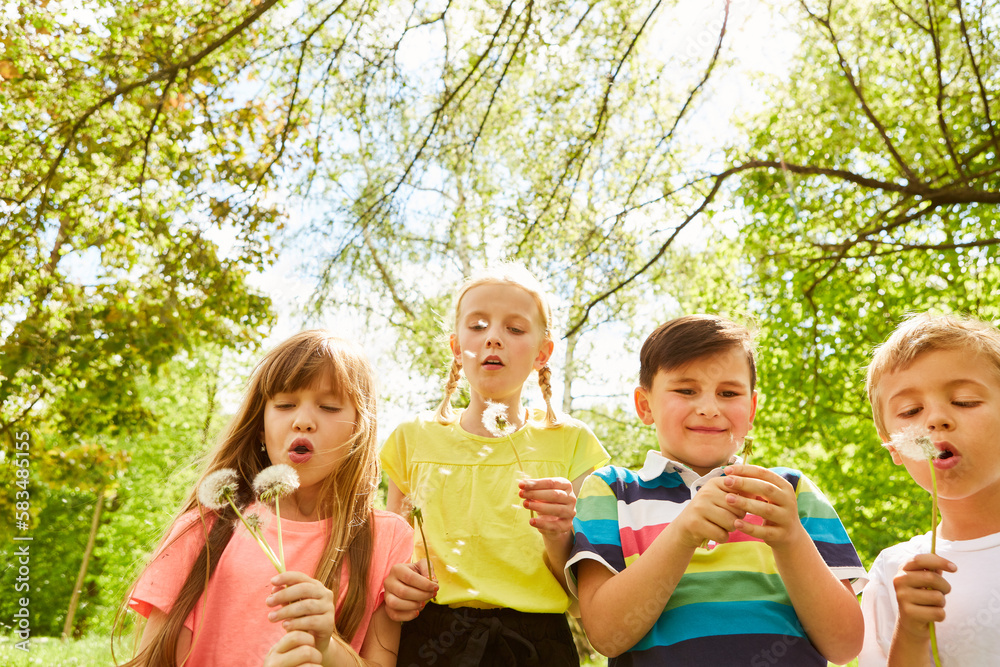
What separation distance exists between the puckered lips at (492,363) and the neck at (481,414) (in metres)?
0.16

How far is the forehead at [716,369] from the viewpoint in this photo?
207cm

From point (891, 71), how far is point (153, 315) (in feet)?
30.7

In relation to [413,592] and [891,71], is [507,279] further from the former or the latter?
[891,71]

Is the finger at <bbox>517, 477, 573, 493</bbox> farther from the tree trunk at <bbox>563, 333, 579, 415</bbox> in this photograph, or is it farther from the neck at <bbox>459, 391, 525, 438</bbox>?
the tree trunk at <bbox>563, 333, 579, 415</bbox>

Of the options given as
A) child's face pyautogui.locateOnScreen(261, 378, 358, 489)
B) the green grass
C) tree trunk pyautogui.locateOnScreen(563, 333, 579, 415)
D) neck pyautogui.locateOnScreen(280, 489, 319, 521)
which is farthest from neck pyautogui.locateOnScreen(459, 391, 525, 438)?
tree trunk pyautogui.locateOnScreen(563, 333, 579, 415)

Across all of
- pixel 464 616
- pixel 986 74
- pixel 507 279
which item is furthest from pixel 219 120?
pixel 986 74

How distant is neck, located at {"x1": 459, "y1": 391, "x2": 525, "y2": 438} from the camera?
2.65 m

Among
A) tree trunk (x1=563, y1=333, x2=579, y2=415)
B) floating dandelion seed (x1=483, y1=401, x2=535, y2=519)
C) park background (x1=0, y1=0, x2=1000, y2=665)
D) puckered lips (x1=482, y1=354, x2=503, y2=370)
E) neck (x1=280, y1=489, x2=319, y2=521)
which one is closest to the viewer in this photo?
neck (x1=280, y1=489, x2=319, y2=521)

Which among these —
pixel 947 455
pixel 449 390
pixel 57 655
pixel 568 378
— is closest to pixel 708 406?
pixel 947 455

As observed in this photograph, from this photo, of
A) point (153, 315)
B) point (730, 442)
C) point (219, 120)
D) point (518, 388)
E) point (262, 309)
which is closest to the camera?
point (730, 442)

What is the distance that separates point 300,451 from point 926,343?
75.5 inches

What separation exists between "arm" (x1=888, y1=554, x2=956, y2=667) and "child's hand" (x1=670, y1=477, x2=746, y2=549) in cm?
42

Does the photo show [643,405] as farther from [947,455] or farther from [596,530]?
[947,455]

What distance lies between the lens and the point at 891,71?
8.99m
